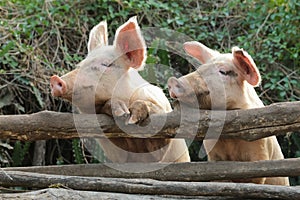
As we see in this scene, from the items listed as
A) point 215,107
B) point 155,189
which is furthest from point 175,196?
point 215,107

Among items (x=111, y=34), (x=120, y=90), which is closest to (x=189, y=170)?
(x=120, y=90)

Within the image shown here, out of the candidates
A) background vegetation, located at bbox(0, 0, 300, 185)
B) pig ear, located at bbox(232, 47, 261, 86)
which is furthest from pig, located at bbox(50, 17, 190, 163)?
background vegetation, located at bbox(0, 0, 300, 185)

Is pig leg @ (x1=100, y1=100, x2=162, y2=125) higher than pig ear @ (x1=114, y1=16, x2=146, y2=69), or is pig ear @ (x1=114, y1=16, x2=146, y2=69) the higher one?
pig ear @ (x1=114, y1=16, x2=146, y2=69)

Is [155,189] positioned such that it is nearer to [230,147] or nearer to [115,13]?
[230,147]

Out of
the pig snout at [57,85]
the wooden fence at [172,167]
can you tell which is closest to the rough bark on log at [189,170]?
the wooden fence at [172,167]

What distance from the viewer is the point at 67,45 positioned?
6.31m

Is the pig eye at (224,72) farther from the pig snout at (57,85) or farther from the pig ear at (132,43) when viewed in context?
the pig snout at (57,85)

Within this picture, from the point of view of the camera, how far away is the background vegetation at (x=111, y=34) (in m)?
5.73

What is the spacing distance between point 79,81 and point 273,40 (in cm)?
309

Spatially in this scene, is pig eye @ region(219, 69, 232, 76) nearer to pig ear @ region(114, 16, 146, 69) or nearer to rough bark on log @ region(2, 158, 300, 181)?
pig ear @ region(114, 16, 146, 69)

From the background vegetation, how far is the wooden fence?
214 cm

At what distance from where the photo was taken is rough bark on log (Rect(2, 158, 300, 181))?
3.06 m

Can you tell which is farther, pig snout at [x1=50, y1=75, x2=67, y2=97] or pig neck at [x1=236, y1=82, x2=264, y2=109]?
pig neck at [x1=236, y1=82, x2=264, y2=109]

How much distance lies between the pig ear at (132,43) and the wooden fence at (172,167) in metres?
0.60
